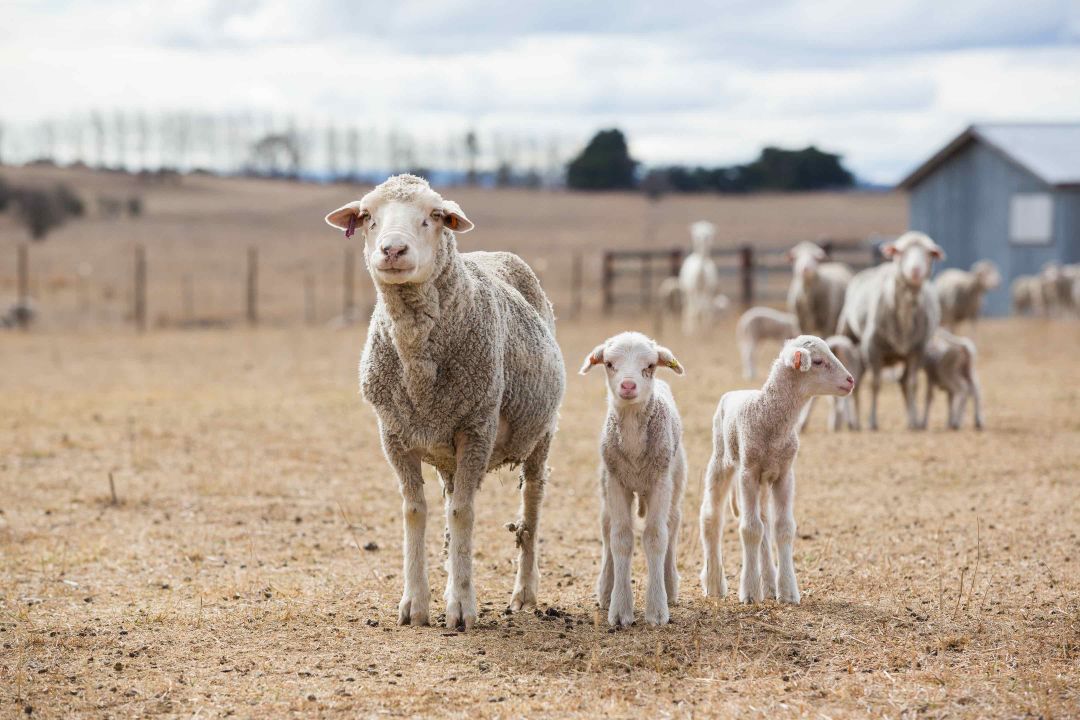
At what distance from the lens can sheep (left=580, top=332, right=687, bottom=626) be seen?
6.43m

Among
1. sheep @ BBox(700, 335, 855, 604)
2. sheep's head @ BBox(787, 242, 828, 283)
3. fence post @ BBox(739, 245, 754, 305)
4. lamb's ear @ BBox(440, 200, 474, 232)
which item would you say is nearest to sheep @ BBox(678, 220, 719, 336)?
fence post @ BBox(739, 245, 754, 305)

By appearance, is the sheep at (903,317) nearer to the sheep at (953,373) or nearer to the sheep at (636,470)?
the sheep at (953,373)

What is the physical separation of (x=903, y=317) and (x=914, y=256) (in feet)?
2.29

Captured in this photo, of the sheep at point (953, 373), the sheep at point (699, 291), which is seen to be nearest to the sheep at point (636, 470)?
the sheep at point (953, 373)

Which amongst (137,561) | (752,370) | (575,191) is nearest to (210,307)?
(752,370)

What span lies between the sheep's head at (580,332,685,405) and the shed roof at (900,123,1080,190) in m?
28.5

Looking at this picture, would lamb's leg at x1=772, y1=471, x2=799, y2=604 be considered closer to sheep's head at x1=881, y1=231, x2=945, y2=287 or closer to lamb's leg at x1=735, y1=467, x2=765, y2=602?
lamb's leg at x1=735, y1=467, x2=765, y2=602

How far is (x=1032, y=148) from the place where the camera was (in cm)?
3394

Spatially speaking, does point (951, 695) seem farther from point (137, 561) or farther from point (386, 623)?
point (137, 561)

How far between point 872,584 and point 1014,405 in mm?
9512

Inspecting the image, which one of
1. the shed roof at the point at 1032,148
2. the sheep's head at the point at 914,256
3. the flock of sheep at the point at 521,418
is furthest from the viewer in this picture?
the shed roof at the point at 1032,148

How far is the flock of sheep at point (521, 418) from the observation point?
6414 millimetres

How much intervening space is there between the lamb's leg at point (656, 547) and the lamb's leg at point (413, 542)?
1156 mm

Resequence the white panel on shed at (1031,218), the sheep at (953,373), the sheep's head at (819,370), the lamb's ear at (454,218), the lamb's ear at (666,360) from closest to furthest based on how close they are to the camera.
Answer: the lamb's ear at (454,218) → the lamb's ear at (666,360) → the sheep's head at (819,370) → the sheep at (953,373) → the white panel on shed at (1031,218)
